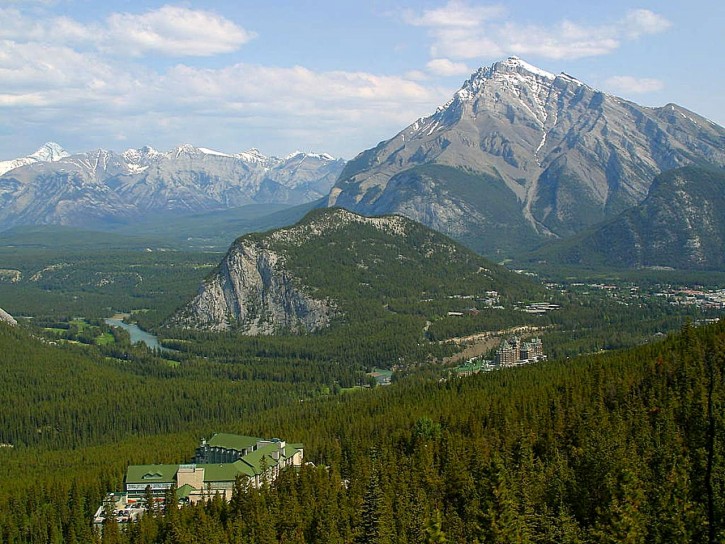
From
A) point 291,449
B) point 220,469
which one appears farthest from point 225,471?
point 291,449

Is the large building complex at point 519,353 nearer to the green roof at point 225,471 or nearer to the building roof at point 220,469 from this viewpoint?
the building roof at point 220,469

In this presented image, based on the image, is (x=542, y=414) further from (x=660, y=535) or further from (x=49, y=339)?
(x=49, y=339)

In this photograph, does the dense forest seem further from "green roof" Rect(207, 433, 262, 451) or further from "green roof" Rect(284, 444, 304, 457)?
"green roof" Rect(207, 433, 262, 451)

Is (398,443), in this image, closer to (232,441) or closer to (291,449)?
(291,449)

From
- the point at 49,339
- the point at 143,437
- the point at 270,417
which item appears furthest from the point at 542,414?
the point at 49,339

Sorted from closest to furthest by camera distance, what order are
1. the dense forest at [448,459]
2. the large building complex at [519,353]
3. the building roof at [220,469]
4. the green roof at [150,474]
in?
the dense forest at [448,459] → the building roof at [220,469] → the green roof at [150,474] → the large building complex at [519,353]

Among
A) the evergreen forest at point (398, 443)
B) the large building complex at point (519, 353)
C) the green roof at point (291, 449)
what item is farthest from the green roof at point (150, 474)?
the large building complex at point (519, 353)
